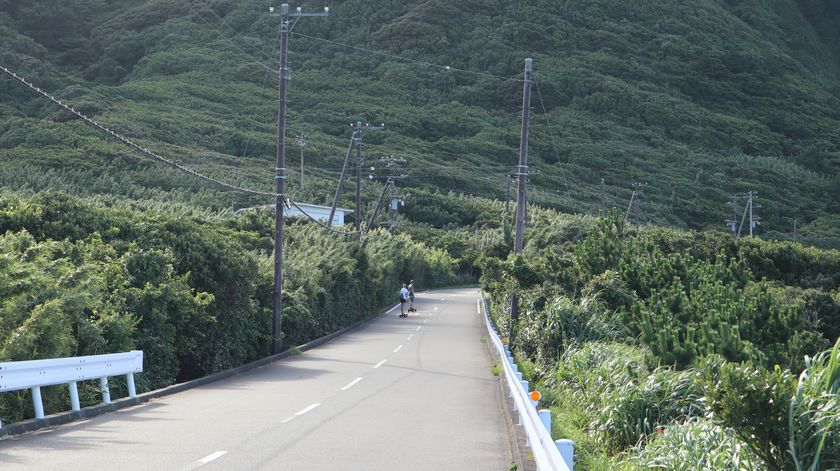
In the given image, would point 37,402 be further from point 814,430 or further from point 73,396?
point 814,430

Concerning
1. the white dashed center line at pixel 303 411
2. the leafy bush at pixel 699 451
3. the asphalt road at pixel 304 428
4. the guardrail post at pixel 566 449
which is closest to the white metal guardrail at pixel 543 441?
the guardrail post at pixel 566 449

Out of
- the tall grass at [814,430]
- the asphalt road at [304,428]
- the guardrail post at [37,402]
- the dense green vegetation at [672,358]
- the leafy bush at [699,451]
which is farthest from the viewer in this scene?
the guardrail post at [37,402]

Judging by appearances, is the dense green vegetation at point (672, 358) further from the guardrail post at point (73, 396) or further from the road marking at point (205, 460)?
the guardrail post at point (73, 396)

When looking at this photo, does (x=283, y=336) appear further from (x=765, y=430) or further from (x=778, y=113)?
(x=778, y=113)

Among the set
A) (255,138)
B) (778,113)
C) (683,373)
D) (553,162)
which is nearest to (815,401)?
(683,373)

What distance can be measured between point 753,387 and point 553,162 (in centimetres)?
13996

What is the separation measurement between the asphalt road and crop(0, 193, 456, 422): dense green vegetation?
48.9 inches

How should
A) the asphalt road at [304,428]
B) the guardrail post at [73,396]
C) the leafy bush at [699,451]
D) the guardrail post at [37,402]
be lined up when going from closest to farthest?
the leafy bush at [699,451]
the asphalt road at [304,428]
the guardrail post at [37,402]
the guardrail post at [73,396]

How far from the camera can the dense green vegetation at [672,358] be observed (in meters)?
7.55

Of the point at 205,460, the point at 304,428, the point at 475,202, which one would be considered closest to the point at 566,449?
the point at 205,460

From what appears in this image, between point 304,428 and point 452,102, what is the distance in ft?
533

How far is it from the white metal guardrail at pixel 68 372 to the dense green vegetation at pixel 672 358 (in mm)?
7003

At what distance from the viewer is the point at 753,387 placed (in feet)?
23.5

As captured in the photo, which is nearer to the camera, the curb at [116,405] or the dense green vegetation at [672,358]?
the dense green vegetation at [672,358]
